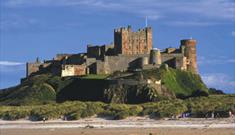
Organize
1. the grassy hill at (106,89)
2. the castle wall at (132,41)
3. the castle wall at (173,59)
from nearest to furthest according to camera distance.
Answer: the grassy hill at (106,89) → the castle wall at (173,59) → the castle wall at (132,41)

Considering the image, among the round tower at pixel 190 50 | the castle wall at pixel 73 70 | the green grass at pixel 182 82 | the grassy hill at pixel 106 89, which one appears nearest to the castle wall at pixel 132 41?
the round tower at pixel 190 50

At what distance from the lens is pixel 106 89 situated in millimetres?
55562

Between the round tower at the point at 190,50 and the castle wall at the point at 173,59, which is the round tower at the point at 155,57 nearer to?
the castle wall at the point at 173,59

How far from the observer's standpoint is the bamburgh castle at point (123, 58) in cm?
6544

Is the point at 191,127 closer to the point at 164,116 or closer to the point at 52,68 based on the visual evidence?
the point at 164,116

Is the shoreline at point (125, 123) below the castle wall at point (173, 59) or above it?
below

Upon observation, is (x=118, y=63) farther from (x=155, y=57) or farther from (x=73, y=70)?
(x=73, y=70)

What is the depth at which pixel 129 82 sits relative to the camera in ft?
182

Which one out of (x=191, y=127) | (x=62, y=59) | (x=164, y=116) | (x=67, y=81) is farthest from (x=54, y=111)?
(x=62, y=59)

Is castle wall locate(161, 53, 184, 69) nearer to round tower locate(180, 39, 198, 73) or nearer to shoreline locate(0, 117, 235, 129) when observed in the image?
round tower locate(180, 39, 198, 73)

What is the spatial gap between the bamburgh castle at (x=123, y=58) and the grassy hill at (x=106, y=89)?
2426 millimetres

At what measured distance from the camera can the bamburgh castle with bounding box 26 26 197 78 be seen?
65.4m

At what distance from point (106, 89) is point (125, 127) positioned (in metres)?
22.5

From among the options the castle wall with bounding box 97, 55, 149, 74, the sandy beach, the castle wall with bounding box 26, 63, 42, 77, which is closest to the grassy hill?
the castle wall with bounding box 97, 55, 149, 74
